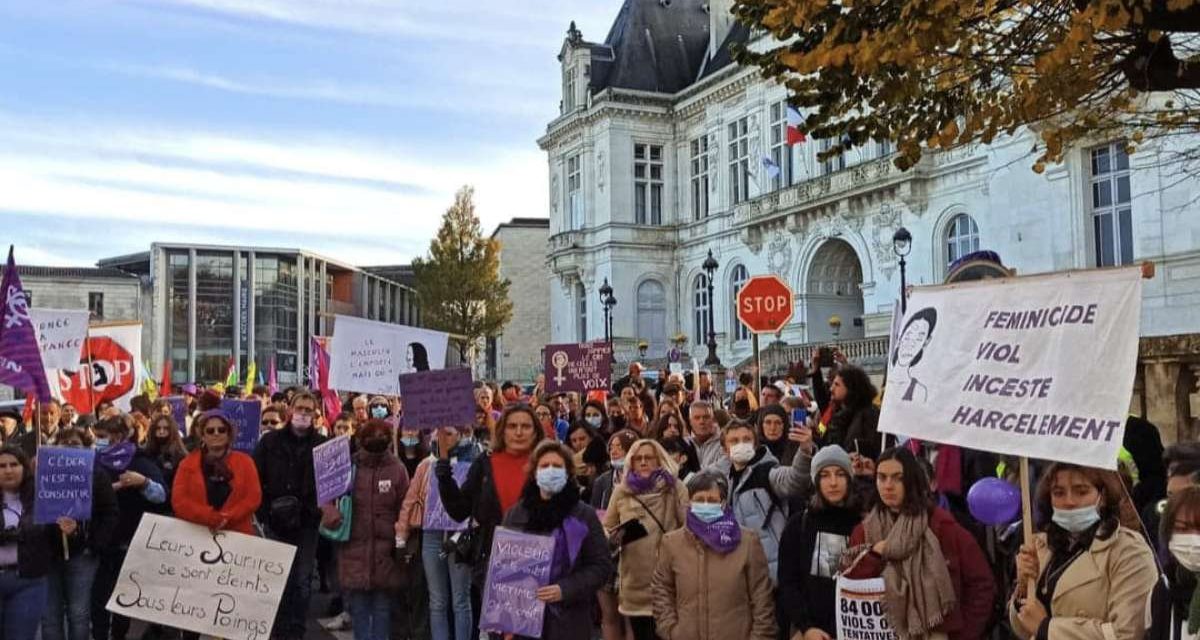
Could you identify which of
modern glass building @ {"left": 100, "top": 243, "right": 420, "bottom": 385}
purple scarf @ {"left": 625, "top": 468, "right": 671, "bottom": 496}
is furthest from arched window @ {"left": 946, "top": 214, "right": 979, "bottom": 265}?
modern glass building @ {"left": 100, "top": 243, "right": 420, "bottom": 385}

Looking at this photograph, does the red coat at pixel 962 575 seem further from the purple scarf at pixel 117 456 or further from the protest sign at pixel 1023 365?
the purple scarf at pixel 117 456

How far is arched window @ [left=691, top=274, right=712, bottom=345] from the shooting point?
44.7m

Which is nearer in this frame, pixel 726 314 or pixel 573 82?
pixel 726 314

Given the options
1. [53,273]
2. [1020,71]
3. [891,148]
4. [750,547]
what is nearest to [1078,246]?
[891,148]

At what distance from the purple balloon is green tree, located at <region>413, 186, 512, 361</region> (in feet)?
A: 140

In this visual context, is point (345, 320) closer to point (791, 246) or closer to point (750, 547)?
point (750, 547)

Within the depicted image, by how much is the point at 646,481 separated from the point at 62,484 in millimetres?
4198

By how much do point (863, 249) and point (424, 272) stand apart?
74.3 ft

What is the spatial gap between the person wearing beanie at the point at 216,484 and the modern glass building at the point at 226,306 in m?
70.6

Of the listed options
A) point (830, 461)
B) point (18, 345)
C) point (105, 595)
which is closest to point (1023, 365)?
point (830, 461)

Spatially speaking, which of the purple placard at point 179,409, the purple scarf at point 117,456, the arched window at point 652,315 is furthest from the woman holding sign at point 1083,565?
the arched window at point 652,315

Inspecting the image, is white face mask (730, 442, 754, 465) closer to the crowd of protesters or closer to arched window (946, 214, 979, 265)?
the crowd of protesters

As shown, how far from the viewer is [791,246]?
38.2 metres

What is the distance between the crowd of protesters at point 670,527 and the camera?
15.3ft
